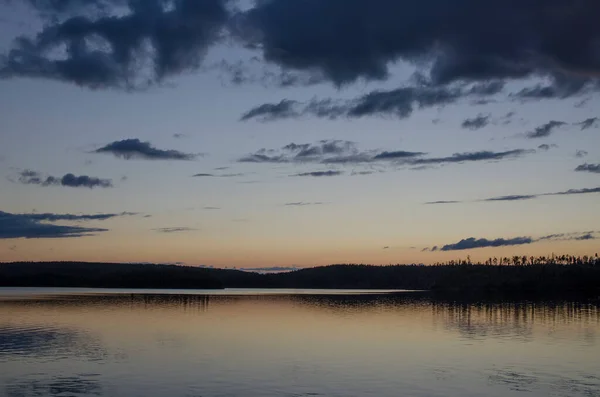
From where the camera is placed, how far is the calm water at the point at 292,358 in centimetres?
3256

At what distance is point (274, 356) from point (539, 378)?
54.1 feet

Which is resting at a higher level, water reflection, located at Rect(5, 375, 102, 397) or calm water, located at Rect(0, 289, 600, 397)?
water reflection, located at Rect(5, 375, 102, 397)

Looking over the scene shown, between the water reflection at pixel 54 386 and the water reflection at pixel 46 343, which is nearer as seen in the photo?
the water reflection at pixel 54 386

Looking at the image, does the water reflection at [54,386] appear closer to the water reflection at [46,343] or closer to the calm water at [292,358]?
the calm water at [292,358]

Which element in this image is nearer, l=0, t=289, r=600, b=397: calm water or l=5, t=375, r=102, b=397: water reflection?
l=5, t=375, r=102, b=397: water reflection

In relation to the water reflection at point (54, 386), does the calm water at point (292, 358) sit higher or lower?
lower

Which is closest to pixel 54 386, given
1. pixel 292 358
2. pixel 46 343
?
pixel 292 358

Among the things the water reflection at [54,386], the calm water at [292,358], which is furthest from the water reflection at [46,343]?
the water reflection at [54,386]

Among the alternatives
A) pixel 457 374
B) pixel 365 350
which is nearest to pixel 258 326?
pixel 365 350

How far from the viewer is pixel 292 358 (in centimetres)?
4394

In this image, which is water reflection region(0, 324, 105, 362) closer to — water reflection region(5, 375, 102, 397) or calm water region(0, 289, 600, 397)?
calm water region(0, 289, 600, 397)

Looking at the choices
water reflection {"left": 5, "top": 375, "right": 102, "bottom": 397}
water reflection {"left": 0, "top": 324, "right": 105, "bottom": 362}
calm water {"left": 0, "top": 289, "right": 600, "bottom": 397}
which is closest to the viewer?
water reflection {"left": 5, "top": 375, "right": 102, "bottom": 397}

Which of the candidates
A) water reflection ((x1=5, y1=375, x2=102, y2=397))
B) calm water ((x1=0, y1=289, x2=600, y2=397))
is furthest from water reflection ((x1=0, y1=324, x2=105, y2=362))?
water reflection ((x1=5, y1=375, x2=102, y2=397))

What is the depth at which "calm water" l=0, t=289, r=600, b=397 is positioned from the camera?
107 feet
